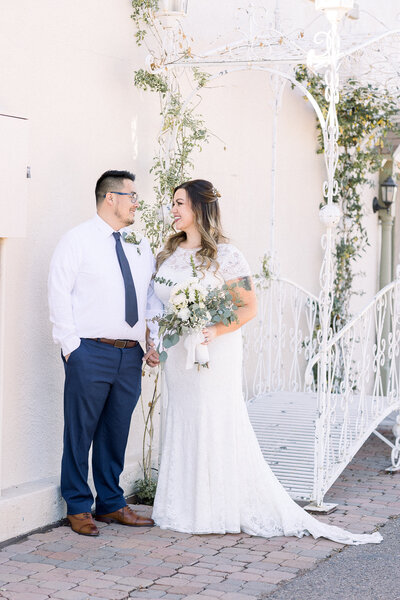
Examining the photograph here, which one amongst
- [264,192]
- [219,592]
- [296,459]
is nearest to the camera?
[219,592]

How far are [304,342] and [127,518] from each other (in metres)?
4.32

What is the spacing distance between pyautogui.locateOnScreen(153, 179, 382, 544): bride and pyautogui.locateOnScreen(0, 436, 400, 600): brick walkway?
0.37 feet

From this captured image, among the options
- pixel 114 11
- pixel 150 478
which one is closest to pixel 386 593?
pixel 150 478

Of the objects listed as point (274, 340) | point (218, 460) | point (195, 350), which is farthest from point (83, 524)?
point (274, 340)

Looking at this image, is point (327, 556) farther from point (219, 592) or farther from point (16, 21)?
point (16, 21)

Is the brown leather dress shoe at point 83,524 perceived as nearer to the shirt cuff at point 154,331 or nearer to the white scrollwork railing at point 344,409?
the shirt cuff at point 154,331

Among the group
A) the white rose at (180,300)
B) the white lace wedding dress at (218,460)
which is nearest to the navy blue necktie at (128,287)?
the white lace wedding dress at (218,460)

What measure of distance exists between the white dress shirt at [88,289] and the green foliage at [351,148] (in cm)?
439

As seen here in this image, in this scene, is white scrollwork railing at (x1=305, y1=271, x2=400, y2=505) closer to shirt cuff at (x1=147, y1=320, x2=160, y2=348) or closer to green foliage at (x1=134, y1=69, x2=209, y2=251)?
shirt cuff at (x1=147, y1=320, x2=160, y2=348)

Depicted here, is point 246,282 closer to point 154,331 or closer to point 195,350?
point 195,350

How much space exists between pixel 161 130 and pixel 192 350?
187 centimetres

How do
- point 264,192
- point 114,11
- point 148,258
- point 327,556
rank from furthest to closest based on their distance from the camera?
point 264,192
point 114,11
point 148,258
point 327,556

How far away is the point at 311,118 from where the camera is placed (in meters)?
9.70

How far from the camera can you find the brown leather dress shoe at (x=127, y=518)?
214 inches
